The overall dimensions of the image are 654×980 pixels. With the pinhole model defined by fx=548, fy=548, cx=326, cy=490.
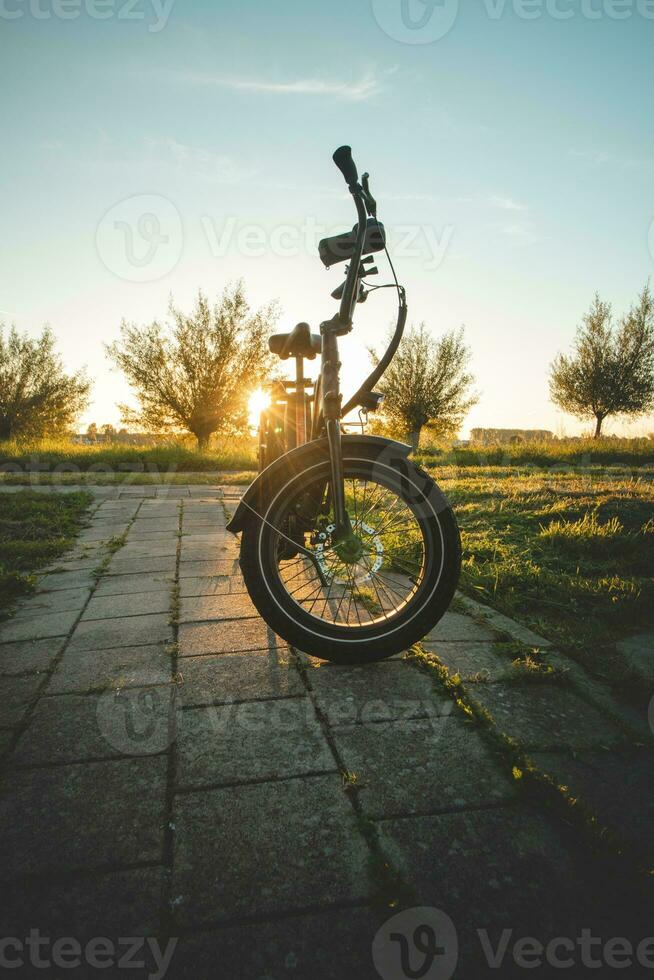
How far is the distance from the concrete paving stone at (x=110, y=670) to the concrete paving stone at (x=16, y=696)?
0.06 m

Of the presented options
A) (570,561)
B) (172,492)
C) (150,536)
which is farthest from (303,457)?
(172,492)

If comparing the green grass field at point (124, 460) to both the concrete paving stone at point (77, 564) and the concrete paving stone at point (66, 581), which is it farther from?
the concrete paving stone at point (66, 581)

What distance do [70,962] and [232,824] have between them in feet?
1.28

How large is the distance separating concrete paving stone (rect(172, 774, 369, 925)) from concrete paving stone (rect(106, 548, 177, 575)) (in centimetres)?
223

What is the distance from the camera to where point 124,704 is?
70.5 inches

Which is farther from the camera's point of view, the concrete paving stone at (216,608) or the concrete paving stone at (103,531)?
the concrete paving stone at (103,531)

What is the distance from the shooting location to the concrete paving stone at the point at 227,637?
2.24m

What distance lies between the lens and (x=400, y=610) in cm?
209

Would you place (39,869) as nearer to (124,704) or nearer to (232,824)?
(232,824)

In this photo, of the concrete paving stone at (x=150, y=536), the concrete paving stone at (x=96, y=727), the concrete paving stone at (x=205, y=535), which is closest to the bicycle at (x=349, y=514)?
the concrete paving stone at (x=96, y=727)

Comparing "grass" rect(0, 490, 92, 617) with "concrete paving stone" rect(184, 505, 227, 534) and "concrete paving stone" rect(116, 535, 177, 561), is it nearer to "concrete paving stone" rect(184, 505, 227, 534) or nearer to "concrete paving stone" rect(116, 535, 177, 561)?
"concrete paving stone" rect(116, 535, 177, 561)

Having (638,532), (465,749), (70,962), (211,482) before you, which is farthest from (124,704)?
(211,482)

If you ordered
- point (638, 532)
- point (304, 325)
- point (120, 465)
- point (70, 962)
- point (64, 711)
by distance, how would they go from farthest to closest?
point (120, 465), point (638, 532), point (304, 325), point (64, 711), point (70, 962)

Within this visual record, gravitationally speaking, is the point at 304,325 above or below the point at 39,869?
above
